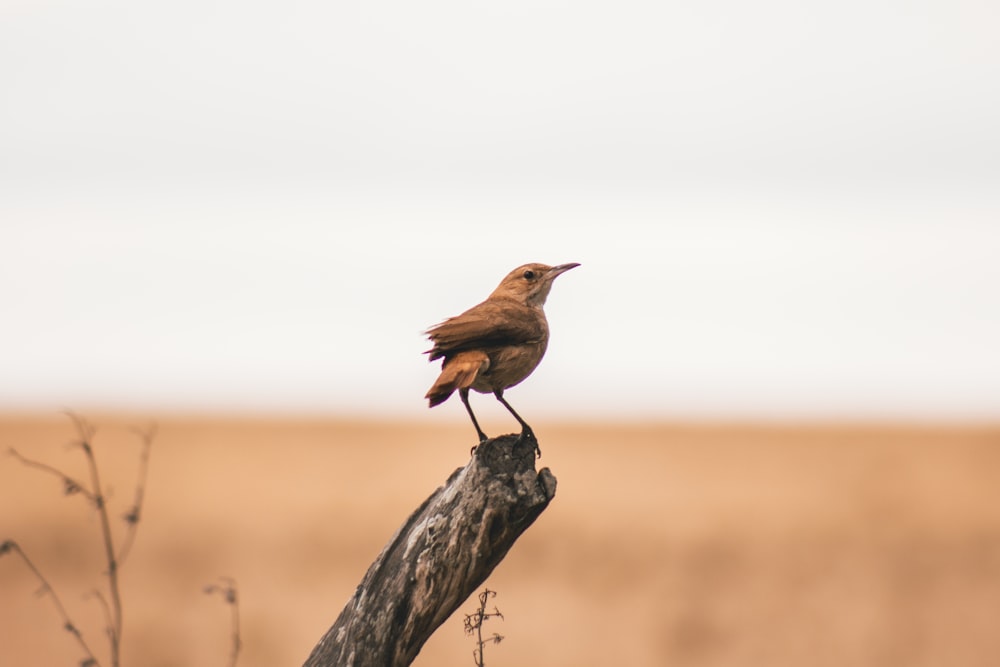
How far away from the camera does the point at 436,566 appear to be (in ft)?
16.3

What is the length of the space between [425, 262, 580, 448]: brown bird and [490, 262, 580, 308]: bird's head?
363 millimetres

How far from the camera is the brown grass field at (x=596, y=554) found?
13164 millimetres

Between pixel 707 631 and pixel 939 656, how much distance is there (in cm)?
228

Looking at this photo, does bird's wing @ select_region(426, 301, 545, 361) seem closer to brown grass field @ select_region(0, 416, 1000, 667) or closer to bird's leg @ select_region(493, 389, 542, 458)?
bird's leg @ select_region(493, 389, 542, 458)

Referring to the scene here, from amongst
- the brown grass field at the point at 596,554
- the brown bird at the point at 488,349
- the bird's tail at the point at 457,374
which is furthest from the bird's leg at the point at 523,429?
the brown grass field at the point at 596,554

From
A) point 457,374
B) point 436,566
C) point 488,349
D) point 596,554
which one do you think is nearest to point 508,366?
point 488,349

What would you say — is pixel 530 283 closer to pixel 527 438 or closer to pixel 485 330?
pixel 485 330

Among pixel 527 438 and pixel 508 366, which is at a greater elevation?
pixel 508 366

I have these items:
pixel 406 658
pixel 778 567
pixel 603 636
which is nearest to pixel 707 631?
pixel 603 636

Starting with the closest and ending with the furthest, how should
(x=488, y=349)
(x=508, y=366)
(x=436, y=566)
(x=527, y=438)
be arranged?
1. (x=436, y=566)
2. (x=527, y=438)
3. (x=488, y=349)
4. (x=508, y=366)

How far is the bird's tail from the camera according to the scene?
5680 millimetres

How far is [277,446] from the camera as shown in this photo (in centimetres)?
3061

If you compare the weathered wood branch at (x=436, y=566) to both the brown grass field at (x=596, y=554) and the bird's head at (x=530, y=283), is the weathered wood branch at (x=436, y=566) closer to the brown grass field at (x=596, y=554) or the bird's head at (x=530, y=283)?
the brown grass field at (x=596, y=554)

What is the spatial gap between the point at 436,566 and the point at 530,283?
2875 millimetres
